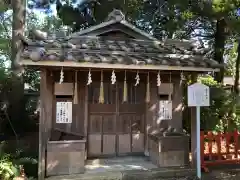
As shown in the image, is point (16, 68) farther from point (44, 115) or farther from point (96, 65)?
point (96, 65)

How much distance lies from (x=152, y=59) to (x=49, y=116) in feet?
10.8

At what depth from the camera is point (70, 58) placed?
596 centimetres

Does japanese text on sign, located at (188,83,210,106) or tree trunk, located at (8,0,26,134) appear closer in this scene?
japanese text on sign, located at (188,83,210,106)

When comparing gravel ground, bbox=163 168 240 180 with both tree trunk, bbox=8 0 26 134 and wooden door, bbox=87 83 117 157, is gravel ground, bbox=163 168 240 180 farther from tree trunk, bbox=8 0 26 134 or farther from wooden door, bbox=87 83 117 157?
tree trunk, bbox=8 0 26 134

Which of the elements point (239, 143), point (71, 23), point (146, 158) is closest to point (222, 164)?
point (239, 143)

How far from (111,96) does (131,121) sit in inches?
40.9

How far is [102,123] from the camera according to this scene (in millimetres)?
7809

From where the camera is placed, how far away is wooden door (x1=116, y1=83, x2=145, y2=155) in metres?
7.93

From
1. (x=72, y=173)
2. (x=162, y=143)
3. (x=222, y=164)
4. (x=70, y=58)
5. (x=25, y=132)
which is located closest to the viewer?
(x=70, y=58)

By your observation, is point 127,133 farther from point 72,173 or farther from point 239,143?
point 239,143

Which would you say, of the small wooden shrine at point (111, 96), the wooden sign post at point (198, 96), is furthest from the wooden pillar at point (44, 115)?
the wooden sign post at point (198, 96)

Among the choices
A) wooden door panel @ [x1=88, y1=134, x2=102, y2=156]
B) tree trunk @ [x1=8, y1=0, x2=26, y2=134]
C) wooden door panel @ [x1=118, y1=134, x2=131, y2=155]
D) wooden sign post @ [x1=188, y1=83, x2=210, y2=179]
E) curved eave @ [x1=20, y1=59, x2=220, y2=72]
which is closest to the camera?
curved eave @ [x1=20, y1=59, x2=220, y2=72]

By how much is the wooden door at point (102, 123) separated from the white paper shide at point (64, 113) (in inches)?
27.2

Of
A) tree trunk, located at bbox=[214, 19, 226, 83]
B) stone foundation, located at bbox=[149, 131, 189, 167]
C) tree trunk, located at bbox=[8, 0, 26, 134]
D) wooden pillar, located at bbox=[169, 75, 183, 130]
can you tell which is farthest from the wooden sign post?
tree trunk, located at bbox=[8, 0, 26, 134]
